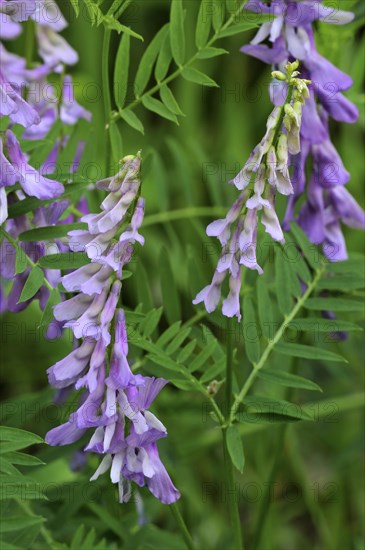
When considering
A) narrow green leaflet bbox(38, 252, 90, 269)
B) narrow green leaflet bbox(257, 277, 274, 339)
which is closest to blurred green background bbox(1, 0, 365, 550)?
narrow green leaflet bbox(257, 277, 274, 339)

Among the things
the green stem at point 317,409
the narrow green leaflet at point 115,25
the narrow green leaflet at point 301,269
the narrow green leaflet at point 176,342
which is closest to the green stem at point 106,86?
the narrow green leaflet at point 115,25

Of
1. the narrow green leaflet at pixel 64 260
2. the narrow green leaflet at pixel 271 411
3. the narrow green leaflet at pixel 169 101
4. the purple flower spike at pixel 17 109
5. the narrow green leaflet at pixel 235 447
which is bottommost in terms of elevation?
the narrow green leaflet at pixel 235 447

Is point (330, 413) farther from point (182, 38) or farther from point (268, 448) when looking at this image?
point (182, 38)

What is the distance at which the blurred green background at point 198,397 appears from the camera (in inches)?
56.8

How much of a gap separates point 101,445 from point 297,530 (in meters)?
1.41

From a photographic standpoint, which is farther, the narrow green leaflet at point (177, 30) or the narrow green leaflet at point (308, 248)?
the narrow green leaflet at point (308, 248)

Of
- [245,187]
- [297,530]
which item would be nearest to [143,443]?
[245,187]

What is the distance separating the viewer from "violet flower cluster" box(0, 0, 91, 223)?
1.02 metres

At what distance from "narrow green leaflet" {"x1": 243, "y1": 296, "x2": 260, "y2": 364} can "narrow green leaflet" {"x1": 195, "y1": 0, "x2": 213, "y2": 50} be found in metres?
0.36

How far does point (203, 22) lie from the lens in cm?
122

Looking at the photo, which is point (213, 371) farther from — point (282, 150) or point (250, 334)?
point (282, 150)

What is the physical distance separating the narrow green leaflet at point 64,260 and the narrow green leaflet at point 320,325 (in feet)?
1.08

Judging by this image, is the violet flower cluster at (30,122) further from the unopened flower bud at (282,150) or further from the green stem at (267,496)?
the green stem at (267,496)

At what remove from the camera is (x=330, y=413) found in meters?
1.90
